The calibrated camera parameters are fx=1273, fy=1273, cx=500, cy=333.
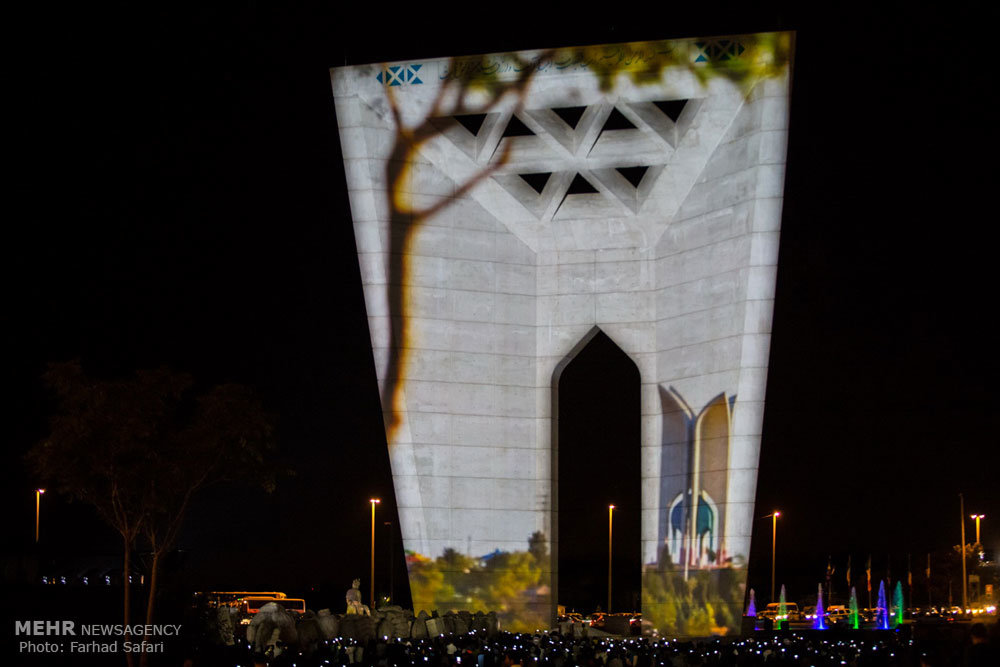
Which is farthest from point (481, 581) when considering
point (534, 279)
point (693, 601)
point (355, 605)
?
point (534, 279)

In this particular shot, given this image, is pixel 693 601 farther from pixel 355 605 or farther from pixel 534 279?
pixel 534 279

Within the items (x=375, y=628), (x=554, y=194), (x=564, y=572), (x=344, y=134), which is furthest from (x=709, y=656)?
(x=564, y=572)

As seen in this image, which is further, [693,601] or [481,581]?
[481,581]

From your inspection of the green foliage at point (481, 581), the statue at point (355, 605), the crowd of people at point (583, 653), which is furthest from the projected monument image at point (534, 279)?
the crowd of people at point (583, 653)

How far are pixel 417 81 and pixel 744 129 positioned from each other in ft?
23.8

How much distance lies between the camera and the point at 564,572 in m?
61.2

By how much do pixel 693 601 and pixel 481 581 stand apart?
4570 mm

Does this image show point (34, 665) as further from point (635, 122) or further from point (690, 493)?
point (635, 122)

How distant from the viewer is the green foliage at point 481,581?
27.5 meters

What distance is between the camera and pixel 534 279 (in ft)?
93.0

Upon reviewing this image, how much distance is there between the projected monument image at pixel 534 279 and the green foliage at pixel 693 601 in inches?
2.5

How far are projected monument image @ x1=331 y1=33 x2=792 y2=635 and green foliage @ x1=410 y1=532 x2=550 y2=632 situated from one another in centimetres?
3

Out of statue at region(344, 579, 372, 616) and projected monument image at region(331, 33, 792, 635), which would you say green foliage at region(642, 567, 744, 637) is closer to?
projected monument image at region(331, 33, 792, 635)

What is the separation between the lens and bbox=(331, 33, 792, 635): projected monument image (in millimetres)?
26891
